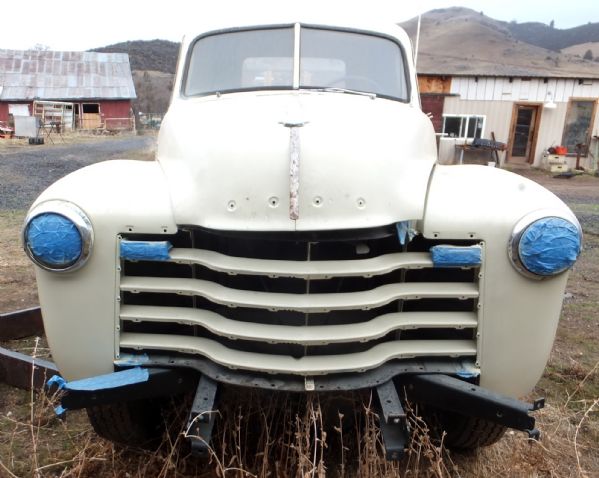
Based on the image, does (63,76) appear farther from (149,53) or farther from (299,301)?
(149,53)

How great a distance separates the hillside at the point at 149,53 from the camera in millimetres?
72000

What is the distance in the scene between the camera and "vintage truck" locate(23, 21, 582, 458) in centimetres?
230

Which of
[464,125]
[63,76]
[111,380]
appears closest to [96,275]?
[111,380]

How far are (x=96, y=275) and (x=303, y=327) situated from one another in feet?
3.04

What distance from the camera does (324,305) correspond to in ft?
7.55

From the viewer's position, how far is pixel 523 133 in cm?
1838

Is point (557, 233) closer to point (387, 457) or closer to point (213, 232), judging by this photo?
point (387, 457)

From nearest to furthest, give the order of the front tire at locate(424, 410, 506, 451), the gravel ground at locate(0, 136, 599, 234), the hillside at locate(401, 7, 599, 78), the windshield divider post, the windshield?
the front tire at locate(424, 410, 506, 451)
the windshield divider post
the windshield
the gravel ground at locate(0, 136, 599, 234)
the hillside at locate(401, 7, 599, 78)

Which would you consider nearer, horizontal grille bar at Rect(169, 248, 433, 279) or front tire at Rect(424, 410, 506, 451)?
horizontal grille bar at Rect(169, 248, 433, 279)

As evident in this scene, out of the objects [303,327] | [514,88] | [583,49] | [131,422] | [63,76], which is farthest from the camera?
[583,49]

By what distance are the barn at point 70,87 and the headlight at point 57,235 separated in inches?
1246

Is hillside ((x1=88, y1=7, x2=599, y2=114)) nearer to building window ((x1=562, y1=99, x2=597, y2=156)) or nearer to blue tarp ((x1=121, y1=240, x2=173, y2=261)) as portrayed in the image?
building window ((x1=562, y1=99, x2=597, y2=156))

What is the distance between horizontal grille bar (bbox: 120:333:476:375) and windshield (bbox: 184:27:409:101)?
1592 millimetres

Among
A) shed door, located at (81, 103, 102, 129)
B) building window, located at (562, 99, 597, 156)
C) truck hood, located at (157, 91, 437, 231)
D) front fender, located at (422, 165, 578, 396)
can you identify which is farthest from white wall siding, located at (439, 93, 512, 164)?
shed door, located at (81, 103, 102, 129)
